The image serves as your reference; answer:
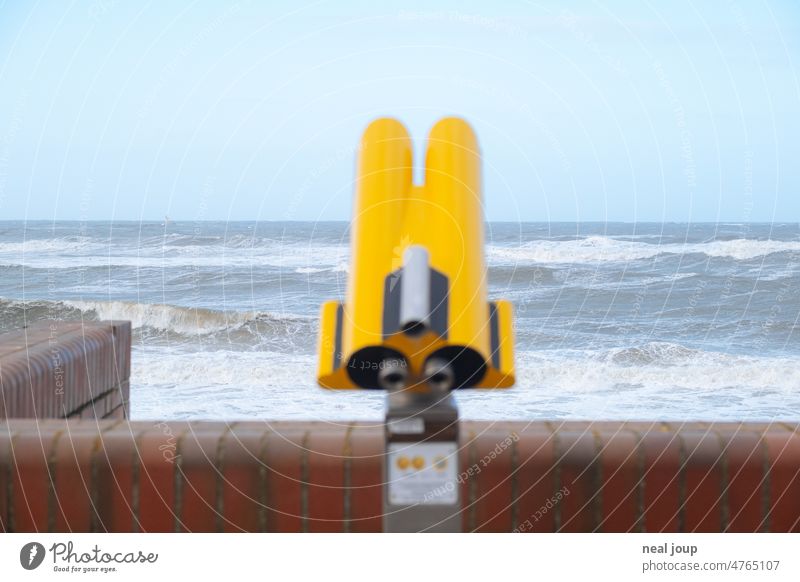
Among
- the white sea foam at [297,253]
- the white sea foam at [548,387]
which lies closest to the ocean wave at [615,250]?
the white sea foam at [297,253]

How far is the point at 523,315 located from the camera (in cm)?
1791

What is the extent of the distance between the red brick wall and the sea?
1.88 m

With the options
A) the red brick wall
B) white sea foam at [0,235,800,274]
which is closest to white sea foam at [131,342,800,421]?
the red brick wall

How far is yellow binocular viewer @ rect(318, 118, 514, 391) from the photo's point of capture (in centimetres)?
228

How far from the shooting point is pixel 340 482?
132 inches

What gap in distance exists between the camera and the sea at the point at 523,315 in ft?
38.4

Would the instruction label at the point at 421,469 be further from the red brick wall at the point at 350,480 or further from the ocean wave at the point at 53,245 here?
the ocean wave at the point at 53,245

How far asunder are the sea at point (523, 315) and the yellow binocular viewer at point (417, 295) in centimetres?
283

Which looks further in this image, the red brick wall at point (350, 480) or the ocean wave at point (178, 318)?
the ocean wave at point (178, 318)

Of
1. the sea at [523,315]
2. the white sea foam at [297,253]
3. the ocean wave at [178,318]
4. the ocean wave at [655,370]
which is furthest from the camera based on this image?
the white sea foam at [297,253]

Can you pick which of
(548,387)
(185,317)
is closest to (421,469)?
(548,387)

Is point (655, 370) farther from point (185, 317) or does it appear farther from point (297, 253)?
point (297, 253)

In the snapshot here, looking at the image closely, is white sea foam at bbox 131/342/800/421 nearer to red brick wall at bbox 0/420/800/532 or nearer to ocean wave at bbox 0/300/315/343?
ocean wave at bbox 0/300/315/343
